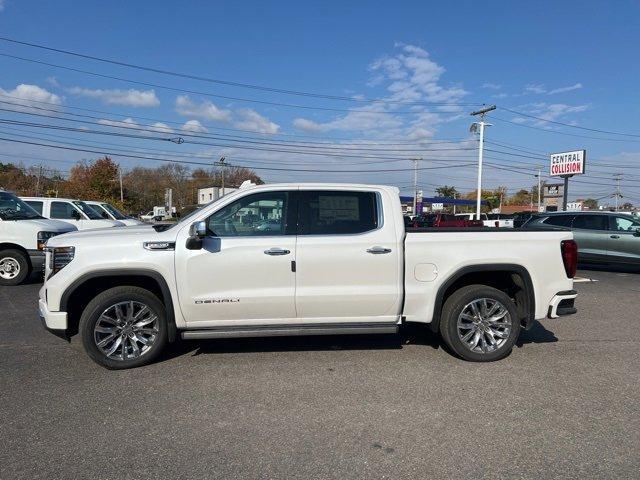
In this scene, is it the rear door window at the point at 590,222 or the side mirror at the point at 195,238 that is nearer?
the side mirror at the point at 195,238

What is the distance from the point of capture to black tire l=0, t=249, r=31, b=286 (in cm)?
952

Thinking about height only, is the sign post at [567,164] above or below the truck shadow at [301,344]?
above

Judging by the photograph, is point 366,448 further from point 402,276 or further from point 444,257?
point 444,257

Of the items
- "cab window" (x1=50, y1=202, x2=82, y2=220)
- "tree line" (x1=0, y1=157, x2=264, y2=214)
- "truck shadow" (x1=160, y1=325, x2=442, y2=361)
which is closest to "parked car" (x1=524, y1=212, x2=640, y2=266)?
"truck shadow" (x1=160, y1=325, x2=442, y2=361)

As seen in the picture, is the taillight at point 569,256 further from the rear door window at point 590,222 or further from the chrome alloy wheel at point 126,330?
the rear door window at point 590,222

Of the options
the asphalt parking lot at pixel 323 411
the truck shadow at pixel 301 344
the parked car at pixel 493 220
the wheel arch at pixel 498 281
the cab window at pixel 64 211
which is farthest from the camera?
the parked car at pixel 493 220

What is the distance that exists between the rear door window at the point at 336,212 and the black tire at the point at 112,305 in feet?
5.41

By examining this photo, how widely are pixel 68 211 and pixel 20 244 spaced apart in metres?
4.58

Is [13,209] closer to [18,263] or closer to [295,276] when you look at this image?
[18,263]

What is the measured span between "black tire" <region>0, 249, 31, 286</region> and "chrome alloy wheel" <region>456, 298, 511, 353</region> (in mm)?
9054

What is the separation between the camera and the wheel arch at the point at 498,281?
15.6 ft

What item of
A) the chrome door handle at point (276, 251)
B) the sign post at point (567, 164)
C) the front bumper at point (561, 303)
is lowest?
the front bumper at point (561, 303)

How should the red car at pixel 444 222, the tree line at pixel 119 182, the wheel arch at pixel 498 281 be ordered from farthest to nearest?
the tree line at pixel 119 182 → the red car at pixel 444 222 → the wheel arch at pixel 498 281

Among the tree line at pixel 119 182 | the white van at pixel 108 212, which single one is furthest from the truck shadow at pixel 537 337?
the tree line at pixel 119 182
